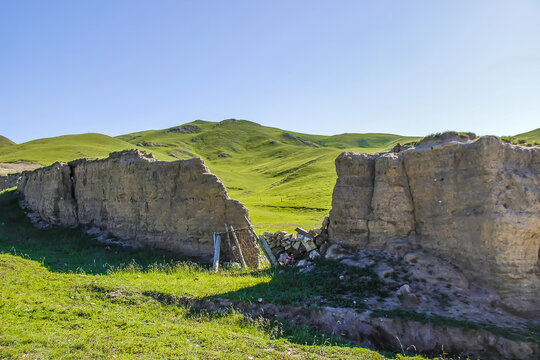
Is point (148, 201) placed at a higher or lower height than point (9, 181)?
higher

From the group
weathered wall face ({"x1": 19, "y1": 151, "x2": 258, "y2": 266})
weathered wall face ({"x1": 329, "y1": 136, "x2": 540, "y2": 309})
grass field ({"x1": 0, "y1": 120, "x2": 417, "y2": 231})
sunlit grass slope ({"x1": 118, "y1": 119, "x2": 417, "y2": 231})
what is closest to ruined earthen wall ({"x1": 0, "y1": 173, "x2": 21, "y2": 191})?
weathered wall face ({"x1": 19, "y1": 151, "x2": 258, "y2": 266})

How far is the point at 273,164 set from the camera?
12262 cm

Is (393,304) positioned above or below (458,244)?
Answer: below

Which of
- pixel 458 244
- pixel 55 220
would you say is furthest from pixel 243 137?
pixel 458 244

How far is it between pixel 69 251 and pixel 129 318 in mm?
9415

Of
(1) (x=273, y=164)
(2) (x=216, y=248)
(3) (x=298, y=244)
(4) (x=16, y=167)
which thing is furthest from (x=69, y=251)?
(1) (x=273, y=164)

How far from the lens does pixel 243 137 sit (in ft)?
641

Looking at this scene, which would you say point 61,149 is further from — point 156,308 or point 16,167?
point 156,308

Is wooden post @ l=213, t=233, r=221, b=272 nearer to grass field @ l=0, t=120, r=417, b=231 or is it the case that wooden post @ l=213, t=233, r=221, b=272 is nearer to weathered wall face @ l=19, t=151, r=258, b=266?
weathered wall face @ l=19, t=151, r=258, b=266

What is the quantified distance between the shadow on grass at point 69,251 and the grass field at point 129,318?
101mm

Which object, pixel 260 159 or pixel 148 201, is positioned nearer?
pixel 148 201

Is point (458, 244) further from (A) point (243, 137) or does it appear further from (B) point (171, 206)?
(A) point (243, 137)

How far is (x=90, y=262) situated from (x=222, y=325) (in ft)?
27.4

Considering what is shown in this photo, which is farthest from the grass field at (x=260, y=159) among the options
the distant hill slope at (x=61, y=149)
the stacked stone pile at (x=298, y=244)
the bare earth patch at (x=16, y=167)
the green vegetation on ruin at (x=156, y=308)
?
the green vegetation on ruin at (x=156, y=308)
